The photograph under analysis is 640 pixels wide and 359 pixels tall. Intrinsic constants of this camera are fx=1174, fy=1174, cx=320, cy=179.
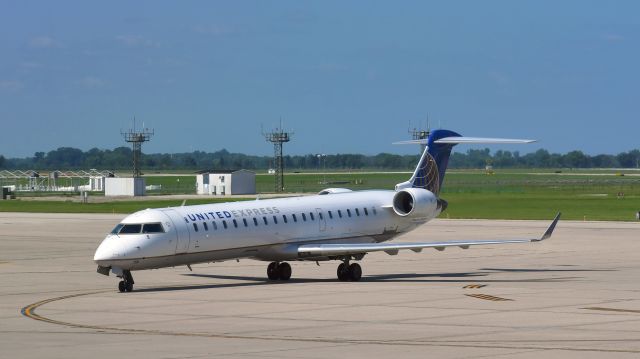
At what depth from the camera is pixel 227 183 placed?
13388 cm

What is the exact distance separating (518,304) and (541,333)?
5.44 meters

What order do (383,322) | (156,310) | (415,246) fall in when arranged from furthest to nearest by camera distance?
(415,246) → (156,310) → (383,322)

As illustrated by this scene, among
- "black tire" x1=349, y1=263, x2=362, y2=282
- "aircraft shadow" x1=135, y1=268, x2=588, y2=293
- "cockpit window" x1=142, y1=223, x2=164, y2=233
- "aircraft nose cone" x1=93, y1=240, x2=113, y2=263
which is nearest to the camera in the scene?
"aircraft nose cone" x1=93, y1=240, x2=113, y2=263

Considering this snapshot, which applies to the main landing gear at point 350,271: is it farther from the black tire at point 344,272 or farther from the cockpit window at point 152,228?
the cockpit window at point 152,228

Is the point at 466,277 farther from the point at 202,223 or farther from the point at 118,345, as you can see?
the point at 118,345

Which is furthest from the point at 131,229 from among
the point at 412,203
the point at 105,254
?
the point at 412,203

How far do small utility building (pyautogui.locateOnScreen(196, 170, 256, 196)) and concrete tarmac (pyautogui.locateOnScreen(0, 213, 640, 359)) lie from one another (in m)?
84.3

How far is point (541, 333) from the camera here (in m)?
23.4

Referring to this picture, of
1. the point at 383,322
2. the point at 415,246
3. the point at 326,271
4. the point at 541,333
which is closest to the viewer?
the point at 541,333

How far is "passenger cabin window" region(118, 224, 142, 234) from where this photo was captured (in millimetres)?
33312

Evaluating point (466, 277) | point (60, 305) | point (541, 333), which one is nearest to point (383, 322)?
point (541, 333)

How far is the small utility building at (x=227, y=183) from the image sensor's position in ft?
439

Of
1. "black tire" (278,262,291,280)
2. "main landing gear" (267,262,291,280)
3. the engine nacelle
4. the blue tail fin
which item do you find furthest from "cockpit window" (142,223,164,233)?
the blue tail fin

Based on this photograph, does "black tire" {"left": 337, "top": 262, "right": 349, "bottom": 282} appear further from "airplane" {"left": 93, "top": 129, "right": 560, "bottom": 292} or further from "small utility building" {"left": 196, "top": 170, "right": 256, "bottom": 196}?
"small utility building" {"left": 196, "top": 170, "right": 256, "bottom": 196}
